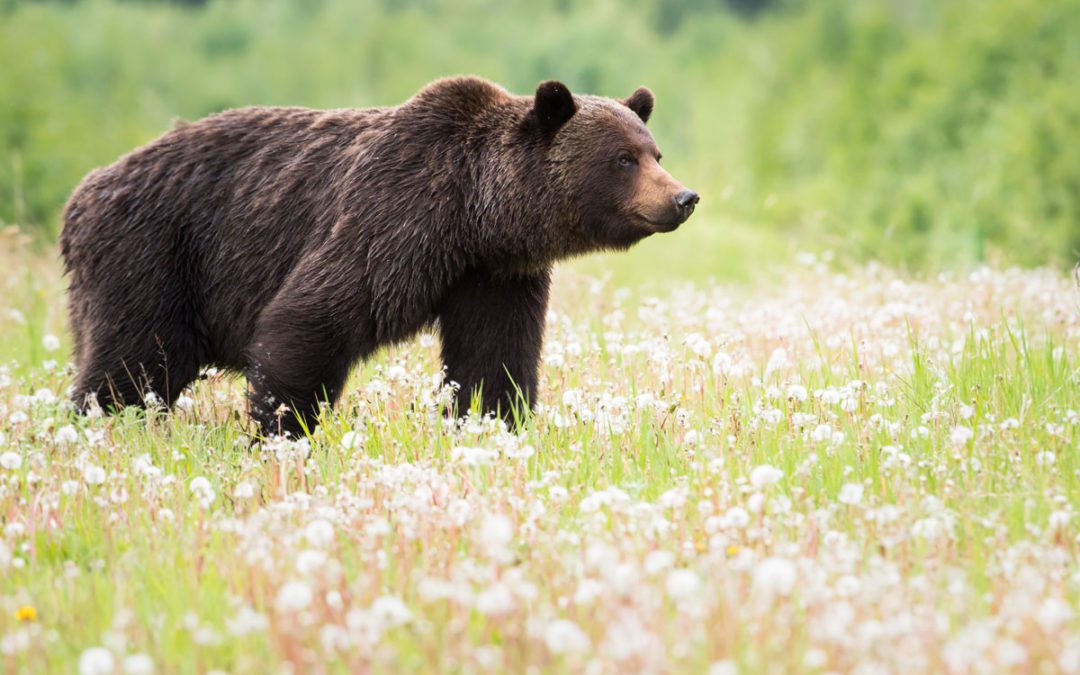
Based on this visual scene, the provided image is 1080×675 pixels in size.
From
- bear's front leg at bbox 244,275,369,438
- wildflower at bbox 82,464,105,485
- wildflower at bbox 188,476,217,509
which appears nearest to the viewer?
wildflower at bbox 188,476,217,509

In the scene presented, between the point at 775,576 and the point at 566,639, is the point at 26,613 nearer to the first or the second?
the point at 566,639

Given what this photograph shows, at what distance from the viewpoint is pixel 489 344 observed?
5797 mm

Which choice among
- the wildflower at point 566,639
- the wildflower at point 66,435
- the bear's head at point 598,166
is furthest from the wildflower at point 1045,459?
the wildflower at point 66,435

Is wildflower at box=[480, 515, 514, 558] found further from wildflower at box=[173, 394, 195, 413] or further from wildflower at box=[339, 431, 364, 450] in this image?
wildflower at box=[173, 394, 195, 413]

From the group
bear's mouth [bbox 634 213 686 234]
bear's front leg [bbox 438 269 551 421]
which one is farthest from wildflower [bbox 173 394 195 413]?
bear's mouth [bbox 634 213 686 234]

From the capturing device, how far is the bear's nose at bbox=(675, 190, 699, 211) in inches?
213

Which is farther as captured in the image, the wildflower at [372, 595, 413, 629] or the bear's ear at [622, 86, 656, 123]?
the bear's ear at [622, 86, 656, 123]

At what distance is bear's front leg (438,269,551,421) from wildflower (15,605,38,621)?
261cm

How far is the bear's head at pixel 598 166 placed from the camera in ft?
18.6

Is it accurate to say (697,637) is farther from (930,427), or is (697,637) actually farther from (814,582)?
(930,427)

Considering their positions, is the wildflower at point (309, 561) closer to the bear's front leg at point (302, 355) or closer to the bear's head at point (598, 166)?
the bear's front leg at point (302, 355)

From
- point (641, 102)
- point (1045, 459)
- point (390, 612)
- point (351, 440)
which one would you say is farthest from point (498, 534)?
point (641, 102)

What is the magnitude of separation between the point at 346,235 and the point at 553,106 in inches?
45.3

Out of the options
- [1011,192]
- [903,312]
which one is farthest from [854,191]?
[903,312]
